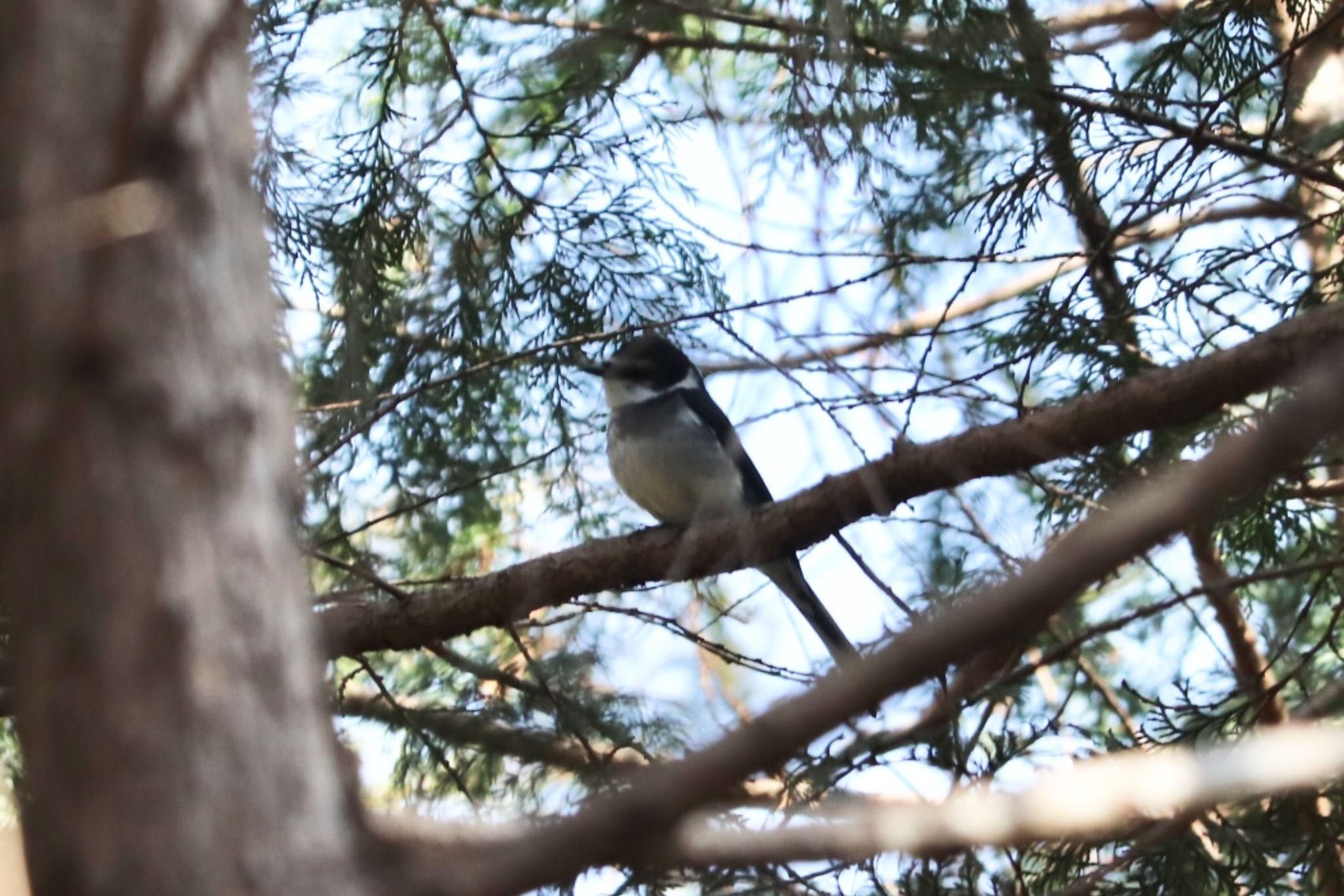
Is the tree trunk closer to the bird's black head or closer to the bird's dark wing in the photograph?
the bird's black head

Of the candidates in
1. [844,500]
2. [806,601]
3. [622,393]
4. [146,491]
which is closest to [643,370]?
[622,393]

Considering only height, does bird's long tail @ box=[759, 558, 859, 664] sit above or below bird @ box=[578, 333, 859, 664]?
Result: below

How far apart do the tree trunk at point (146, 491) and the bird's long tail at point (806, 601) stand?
3180 millimetres

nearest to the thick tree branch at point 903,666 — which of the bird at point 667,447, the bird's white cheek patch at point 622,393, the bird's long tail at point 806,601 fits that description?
the bird's long tail at point 806,601

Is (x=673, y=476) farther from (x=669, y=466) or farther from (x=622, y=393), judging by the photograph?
(x=622, y=393)

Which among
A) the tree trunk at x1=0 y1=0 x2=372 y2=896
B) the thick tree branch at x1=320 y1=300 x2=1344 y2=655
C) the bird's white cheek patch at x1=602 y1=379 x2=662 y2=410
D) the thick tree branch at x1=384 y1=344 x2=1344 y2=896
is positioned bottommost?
the thick tree branch at x1=384 y1=344 x2=1344 y2=896

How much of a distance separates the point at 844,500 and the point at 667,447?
1.73 m

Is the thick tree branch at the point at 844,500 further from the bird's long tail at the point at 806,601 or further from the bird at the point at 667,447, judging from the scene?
the bird at the point at 667,447

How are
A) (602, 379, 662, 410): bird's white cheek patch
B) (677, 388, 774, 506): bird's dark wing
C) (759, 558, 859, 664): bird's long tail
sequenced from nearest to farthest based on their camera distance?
(759, 558, 859, 664): bird's long tail, (602, 379, 662, 410): bird's white cheek patch, (677, 388, 774, 506): bird's dark wing

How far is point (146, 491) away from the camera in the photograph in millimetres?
1351

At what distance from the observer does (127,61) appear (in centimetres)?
137

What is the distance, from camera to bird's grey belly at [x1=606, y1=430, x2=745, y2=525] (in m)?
5.14

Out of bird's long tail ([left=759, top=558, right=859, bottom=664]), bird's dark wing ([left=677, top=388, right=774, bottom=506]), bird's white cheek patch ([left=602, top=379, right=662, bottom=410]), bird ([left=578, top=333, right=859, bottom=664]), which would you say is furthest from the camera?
bird's dark wing ([left=677, top=388, right=774, bottom=506])

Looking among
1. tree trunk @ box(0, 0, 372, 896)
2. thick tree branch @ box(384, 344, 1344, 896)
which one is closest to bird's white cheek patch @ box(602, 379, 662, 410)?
tree trunk @ box(0, 0, 372, 896)
